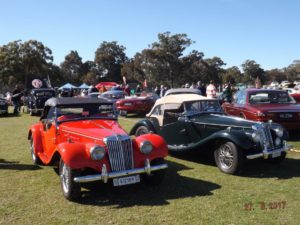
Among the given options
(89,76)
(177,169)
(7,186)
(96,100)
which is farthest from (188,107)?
(89,76)

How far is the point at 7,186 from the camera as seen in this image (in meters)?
6.92

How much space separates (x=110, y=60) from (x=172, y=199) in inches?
3521

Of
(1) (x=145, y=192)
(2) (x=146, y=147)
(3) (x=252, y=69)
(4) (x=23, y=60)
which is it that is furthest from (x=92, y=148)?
(3) (x=252, y=69)

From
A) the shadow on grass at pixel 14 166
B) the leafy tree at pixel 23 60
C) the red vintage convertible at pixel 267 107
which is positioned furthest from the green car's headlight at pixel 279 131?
A: the leafy tree at pixel 23 60

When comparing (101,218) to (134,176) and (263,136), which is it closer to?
(134,176)

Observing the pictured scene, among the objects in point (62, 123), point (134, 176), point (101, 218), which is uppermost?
point (62, 123)

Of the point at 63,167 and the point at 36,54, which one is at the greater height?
the point at 36,54

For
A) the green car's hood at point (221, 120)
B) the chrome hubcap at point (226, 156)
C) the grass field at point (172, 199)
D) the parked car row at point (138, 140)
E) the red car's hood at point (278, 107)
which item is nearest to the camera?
the grass field at point (172, 199)

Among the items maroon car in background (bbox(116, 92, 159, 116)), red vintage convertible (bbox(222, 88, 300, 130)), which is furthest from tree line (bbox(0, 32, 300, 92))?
red vintage convertible (bbox(222, 88, 300, 130))

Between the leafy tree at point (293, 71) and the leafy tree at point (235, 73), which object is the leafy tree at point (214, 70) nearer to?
the leafy tree at point (235, 73)

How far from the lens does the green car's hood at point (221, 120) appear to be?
25.5ft

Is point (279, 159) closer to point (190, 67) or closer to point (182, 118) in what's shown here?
point (182, 118)

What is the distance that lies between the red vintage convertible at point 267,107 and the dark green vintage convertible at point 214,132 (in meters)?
2.31

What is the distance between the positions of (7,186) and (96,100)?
2.40 m
